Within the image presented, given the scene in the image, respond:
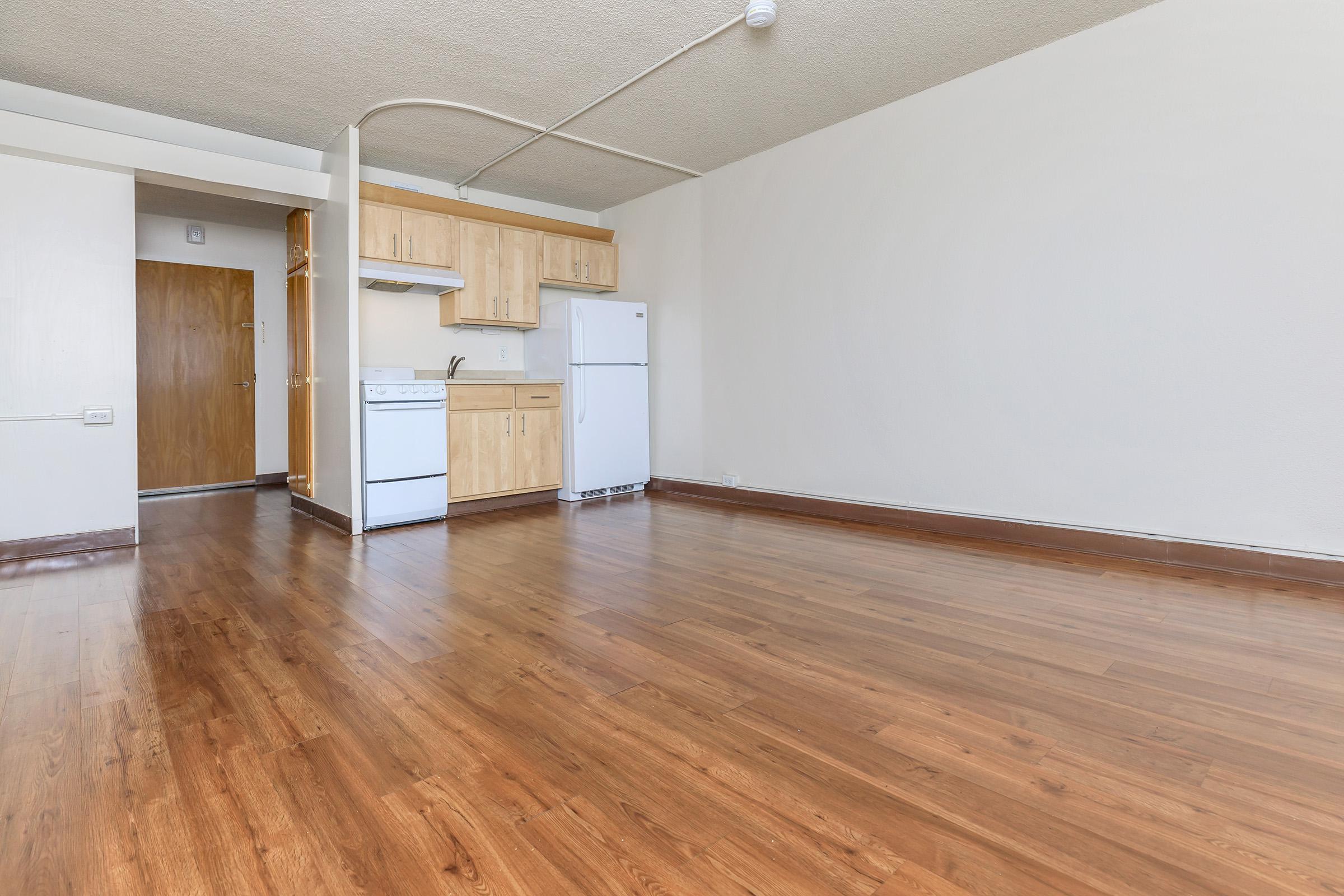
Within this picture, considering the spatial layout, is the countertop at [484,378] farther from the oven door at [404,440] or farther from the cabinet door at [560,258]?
the cabinet door at [560,258]

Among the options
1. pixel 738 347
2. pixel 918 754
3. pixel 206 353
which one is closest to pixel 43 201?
pixel 206 353

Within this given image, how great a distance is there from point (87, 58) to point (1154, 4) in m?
5.32

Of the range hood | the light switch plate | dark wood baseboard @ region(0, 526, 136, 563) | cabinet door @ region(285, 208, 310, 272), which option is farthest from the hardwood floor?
cabinet door @ region(285, 208, 310, 272)

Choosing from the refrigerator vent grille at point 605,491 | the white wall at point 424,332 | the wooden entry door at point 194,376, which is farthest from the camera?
the wooden entry door at point 194,376

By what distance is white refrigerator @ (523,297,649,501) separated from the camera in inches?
211

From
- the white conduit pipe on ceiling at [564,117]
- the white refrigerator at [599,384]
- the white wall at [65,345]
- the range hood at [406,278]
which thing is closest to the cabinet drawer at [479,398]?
the white refrigerator at [599,384]

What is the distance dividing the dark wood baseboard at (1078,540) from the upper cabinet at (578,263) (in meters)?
2.46

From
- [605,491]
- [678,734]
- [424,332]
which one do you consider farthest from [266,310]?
[678,734]

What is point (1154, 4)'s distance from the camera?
306 cm

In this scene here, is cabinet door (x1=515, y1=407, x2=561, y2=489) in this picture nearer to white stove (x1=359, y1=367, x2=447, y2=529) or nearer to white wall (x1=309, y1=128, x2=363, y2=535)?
white stove (x1=359, y1=367, x2=447, y2=529)

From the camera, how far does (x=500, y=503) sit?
5121 mm

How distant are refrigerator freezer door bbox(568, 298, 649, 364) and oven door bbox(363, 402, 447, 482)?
49.4 inches

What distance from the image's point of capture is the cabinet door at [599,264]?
5934 millimetres

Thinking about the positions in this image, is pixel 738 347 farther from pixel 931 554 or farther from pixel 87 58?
pixel 87 58
